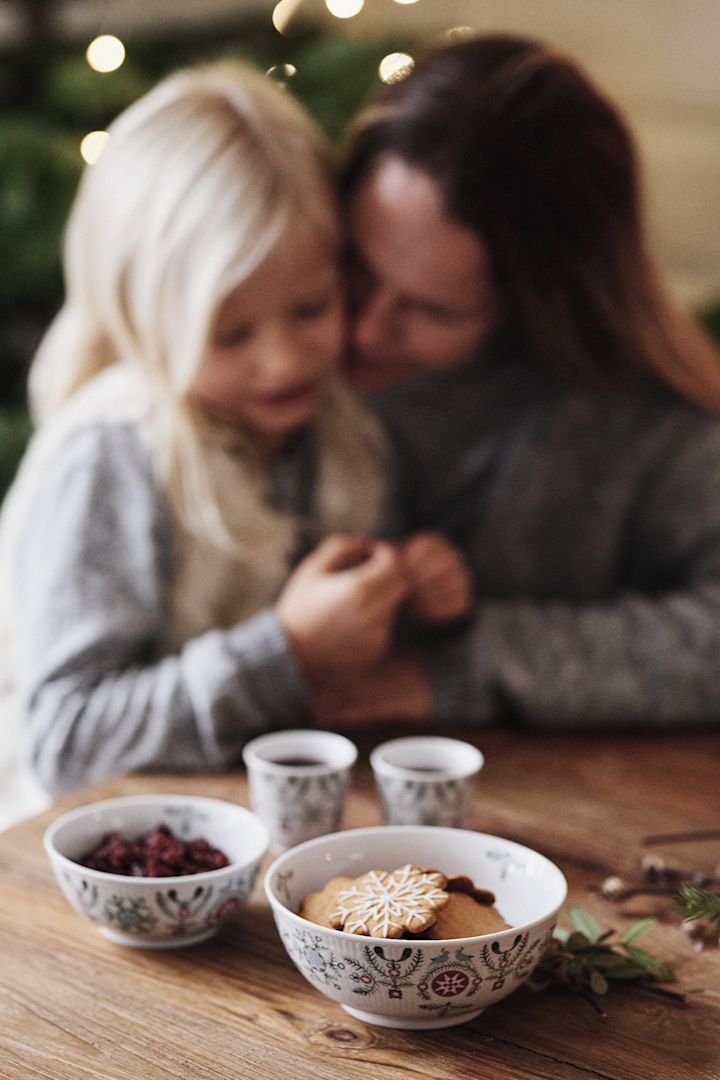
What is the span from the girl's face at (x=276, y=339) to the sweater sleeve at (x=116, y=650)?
0.13 m

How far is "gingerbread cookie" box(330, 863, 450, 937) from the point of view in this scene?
0.69 metres

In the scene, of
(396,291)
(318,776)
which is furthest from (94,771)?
(396,291)

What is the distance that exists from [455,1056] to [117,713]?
23.2 inches

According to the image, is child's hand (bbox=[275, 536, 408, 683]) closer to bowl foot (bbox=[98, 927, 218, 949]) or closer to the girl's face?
the girl's face

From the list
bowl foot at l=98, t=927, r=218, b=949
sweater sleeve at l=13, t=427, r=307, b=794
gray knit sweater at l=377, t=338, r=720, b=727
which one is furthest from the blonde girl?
bowl foot at l=98, t=927, r=218, b=949

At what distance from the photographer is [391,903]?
2.35 feet

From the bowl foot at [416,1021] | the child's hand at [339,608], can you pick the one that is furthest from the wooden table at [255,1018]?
the child's hand at [339,608]

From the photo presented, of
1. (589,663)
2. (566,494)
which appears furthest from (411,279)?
(589,663)

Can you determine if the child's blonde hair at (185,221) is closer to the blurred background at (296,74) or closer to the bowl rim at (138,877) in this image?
the bowl rim at (138,877)

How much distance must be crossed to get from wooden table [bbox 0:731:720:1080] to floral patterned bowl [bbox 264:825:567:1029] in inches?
1.1

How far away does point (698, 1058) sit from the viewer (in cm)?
71

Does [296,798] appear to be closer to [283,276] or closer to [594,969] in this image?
[594,969]

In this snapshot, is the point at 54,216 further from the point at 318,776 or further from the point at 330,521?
the point at 318,776

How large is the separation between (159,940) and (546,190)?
104 centimetres
